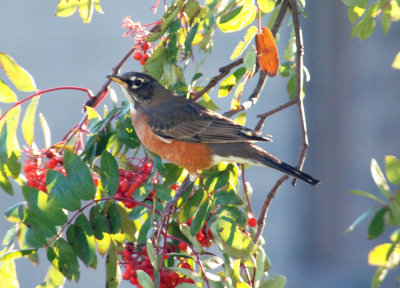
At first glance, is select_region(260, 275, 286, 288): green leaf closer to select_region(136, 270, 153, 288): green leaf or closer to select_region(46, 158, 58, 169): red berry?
select_region(136, 270, 153, 288): green leaf

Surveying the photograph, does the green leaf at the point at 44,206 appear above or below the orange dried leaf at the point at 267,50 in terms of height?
below

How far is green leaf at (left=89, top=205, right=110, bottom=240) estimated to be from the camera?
1.37m

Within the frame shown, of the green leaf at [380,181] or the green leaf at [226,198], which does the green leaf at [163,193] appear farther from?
the green leaf at [380,181]

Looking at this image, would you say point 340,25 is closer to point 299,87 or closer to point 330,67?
point 330,67

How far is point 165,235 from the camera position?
4.29 feet

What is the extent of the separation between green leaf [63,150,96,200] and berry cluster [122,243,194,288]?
0.19 metres

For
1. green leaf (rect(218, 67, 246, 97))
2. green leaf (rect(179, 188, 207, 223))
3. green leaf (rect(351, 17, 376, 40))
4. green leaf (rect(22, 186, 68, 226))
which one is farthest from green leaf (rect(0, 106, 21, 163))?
green leaf (rect(351, 17, 376, 40))

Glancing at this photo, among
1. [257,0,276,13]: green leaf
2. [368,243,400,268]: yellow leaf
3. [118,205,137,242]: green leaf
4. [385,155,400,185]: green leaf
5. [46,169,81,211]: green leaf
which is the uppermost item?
[257,0,276,13]: green leaf

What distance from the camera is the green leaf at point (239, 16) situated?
4.47 feet

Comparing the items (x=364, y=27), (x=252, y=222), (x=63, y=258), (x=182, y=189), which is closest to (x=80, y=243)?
(x=63, y=258)

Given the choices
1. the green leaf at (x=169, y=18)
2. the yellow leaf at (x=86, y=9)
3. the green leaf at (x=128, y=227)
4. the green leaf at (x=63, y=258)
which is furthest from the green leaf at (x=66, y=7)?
the green leaf at (x=63, y=258)

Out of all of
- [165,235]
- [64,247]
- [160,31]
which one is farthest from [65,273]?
[160,31]

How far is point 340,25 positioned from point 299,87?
9.51 ft

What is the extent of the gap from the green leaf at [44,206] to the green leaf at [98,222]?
78 mm
